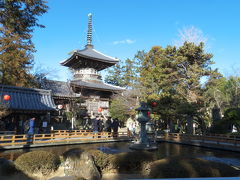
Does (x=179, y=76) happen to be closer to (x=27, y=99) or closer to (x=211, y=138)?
(x=211, y=138)

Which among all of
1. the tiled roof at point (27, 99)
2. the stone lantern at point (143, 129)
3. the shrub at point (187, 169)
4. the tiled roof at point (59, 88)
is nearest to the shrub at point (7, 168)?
the shrub at point (187, 169)

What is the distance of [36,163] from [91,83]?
73.0 feet

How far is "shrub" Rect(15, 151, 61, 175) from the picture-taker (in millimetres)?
6695

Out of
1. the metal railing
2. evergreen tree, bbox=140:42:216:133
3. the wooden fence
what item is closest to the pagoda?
evergreen tree, bbox=140:42:216:133

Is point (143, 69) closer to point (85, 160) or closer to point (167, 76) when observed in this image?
point (167, 76)

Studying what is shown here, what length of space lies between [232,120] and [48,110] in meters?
16.7

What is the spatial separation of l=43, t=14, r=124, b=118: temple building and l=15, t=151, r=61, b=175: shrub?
16.5 m

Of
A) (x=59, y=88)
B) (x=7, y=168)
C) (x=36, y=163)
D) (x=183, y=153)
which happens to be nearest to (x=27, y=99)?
(x=59, y=88)

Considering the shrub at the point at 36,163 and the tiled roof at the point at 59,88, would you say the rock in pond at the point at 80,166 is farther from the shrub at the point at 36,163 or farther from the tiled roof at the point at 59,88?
the tiled roof at the point at 59,88

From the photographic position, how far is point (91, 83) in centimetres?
2870

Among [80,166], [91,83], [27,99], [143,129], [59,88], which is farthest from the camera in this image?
[91,83]

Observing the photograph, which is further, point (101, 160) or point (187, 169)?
point (101, 160)

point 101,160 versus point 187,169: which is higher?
point 187,169

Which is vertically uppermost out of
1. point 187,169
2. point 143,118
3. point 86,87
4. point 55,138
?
point 86,87
